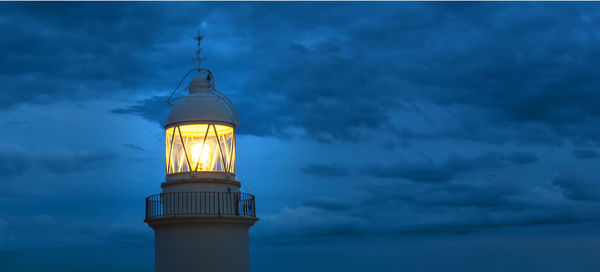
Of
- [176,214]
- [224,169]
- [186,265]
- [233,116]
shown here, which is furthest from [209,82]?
[186,265]

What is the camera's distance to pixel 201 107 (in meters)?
22.9

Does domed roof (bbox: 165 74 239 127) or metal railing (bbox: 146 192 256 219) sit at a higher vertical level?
domed roof (bbox: 165 74 239 127)

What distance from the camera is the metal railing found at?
72.6ft

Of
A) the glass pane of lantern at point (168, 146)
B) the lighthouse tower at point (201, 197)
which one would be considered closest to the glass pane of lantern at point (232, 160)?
the lighthouse tower at point (201, 197)

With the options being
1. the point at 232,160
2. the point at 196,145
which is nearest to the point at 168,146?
the point at 196,145

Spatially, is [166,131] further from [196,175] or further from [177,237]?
[177,237]

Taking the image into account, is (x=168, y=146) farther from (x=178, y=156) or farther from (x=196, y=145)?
(x=196, y=145)

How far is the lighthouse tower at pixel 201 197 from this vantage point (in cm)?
2192

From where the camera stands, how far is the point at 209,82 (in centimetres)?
2412

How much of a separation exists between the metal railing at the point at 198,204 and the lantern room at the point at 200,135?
2.66 ft

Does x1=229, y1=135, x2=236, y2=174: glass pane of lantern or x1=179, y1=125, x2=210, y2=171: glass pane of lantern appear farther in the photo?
x1=229, y1=135, x2=236, y2=174: glass pane of lantern

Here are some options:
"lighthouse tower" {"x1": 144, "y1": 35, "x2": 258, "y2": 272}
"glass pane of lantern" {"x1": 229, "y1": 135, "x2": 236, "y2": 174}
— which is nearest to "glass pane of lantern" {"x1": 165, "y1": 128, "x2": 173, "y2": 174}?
"lighthouse tower" {"x1": 144, "y1": 35, "x2": 258, "y2": 272}

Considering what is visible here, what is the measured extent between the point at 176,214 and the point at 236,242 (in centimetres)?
211

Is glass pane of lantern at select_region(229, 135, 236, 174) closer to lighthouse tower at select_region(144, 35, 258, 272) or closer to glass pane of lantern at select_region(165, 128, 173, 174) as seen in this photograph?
lighthouse tower at select_region(144, 35, 258, 272)
